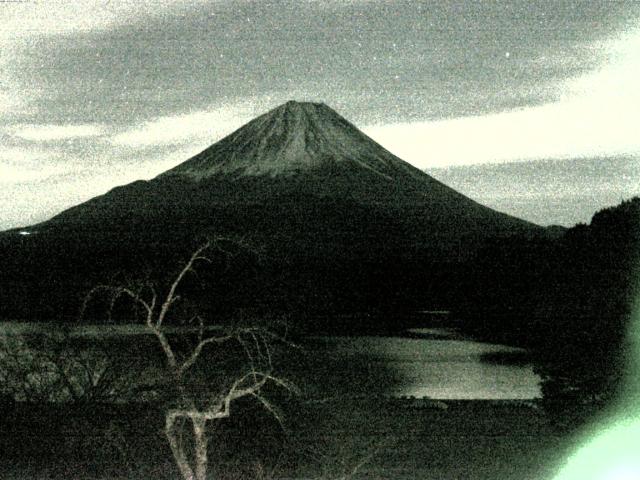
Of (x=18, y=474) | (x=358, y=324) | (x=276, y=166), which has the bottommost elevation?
(x=358, y=324)

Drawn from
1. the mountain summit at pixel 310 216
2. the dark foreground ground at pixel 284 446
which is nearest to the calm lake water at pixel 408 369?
the dark foreground ground at pixel 284 446

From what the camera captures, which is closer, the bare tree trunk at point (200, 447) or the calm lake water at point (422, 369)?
the bare tree trunk at point (200, 447)

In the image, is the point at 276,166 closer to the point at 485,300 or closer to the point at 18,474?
the point at 485,300

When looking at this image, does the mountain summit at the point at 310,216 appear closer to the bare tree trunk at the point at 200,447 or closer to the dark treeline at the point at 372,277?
the dark treeline at the point at 372,277

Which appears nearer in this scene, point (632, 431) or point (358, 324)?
point (632, 431)

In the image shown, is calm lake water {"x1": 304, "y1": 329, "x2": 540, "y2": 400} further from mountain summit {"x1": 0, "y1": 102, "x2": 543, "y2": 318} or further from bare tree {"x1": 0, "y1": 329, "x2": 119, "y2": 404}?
mountain summit {"x1": 0, "y1": 102, "x2": 543, "y2": 318}

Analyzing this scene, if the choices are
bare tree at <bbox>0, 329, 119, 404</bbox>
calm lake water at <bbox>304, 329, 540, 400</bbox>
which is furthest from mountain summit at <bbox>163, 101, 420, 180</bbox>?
bare tree at <bbox>0, 329, 119, 404</bbox>


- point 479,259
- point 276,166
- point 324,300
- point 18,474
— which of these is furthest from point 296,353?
point 276,166
